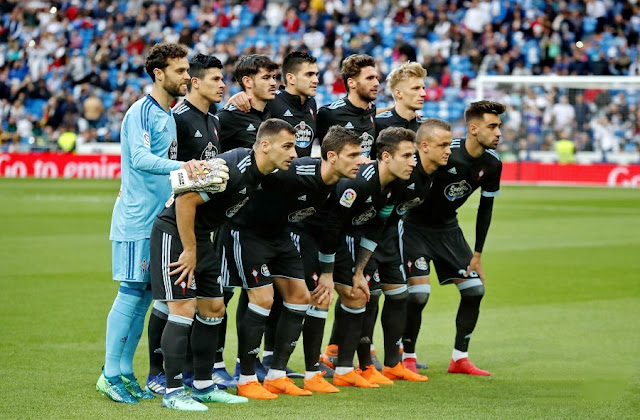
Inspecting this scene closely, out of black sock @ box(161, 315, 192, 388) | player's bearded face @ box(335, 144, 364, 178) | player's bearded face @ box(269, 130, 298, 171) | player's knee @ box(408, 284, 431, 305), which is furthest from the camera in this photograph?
player's knee @ box(408, 284, 431, 305)

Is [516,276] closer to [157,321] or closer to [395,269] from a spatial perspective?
[395,269]

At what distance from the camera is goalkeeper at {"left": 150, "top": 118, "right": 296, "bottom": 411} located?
663 cm

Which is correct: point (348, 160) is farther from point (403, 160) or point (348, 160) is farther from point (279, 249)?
point (279, 249)

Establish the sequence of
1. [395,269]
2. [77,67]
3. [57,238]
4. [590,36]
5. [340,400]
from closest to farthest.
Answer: [340,400] < [395,269] < [57,238] < [590,36] < [77,67]

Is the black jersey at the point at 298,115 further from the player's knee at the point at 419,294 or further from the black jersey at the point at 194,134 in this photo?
the player's knee at the point at 419,294

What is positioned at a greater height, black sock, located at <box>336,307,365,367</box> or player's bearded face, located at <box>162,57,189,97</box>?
player's bearded face, located at <box>162,57,189,97</box>

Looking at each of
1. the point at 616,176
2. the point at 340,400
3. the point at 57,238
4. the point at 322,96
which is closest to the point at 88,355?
the point at 340,400

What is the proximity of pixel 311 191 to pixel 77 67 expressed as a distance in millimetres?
31041

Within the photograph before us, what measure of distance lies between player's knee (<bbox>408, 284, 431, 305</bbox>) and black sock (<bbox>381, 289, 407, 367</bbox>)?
30 cm

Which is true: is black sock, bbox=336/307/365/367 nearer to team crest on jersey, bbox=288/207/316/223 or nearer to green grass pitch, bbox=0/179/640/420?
green grass pitch, bbox=0/179/640/420

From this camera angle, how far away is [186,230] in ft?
21.7

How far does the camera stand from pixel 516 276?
13617 millimetres

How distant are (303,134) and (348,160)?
4.38 feet

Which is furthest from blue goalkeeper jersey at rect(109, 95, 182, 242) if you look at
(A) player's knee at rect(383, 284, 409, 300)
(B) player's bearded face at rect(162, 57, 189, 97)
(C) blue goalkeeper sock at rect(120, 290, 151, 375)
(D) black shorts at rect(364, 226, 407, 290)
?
(A) player's knee at rect(383, 284, 409, 300)
